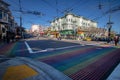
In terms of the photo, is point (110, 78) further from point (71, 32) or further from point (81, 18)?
point (81, 18)

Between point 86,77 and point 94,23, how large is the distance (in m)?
76.3

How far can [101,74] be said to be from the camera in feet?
19.1

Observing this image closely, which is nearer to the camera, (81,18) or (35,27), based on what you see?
(81,18)

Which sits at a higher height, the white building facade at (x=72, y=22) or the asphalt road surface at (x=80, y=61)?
the white building facade at (x=72, y=22)

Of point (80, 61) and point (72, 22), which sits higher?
point (72, 22)

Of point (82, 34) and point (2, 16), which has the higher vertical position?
point (2, 16)

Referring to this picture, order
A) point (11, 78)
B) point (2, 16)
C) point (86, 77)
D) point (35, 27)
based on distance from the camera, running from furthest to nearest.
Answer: point (35, 27) → point (2, 16) → point (86, 77) → point (11, 78)

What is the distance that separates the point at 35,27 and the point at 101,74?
129 meters

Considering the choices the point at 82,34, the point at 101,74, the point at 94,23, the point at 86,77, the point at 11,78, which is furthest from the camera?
the point at 94,23

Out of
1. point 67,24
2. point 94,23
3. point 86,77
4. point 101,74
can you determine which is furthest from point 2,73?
point 94,23

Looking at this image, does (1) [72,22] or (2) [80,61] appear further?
(1) [72,22]

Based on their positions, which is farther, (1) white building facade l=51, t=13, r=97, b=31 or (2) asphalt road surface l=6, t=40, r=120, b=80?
(1) white building facade l=51, t=13, r=97, b=31

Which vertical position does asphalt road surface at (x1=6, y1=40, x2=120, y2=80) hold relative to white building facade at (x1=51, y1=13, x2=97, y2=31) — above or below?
below

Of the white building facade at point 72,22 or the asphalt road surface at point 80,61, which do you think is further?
the white building facade at point 72,22
